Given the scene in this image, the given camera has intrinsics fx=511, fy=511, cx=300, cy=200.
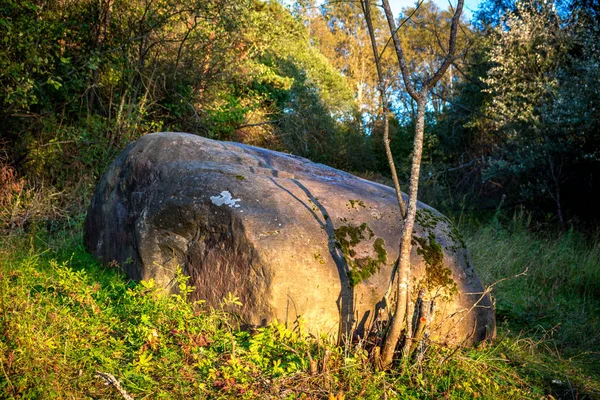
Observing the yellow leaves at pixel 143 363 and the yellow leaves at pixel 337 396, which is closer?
the yellow leaves at pixel 337 396

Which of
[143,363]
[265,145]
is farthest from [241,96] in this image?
[143,363]

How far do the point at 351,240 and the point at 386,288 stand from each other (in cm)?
47

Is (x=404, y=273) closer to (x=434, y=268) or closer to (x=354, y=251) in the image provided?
(x=354, y=251)

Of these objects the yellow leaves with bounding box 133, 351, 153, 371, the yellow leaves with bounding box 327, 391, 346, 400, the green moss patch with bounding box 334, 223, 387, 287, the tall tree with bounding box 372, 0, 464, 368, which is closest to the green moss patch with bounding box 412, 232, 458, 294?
the green moss patch with bounding box 334, 223, 387, 287

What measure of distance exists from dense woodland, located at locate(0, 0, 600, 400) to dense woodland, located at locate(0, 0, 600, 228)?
0.06 meters

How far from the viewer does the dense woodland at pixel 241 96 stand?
8.94 metres

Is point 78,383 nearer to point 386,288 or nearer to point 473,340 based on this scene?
point 386,288

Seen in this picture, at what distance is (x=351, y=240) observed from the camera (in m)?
4.16

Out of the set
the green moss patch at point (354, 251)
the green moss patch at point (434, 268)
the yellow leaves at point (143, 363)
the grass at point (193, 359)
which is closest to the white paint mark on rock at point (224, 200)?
the grass at point (193, 359)

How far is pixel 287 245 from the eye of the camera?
392 cm

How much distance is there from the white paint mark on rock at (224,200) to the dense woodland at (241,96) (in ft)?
14.6

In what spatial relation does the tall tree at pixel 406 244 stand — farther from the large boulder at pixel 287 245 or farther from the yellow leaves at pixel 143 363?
the yellow leaves at pixel 143 363

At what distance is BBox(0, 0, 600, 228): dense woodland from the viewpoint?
8.94 meters

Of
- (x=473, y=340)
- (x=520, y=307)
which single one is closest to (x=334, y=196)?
(x=473, y=340)
